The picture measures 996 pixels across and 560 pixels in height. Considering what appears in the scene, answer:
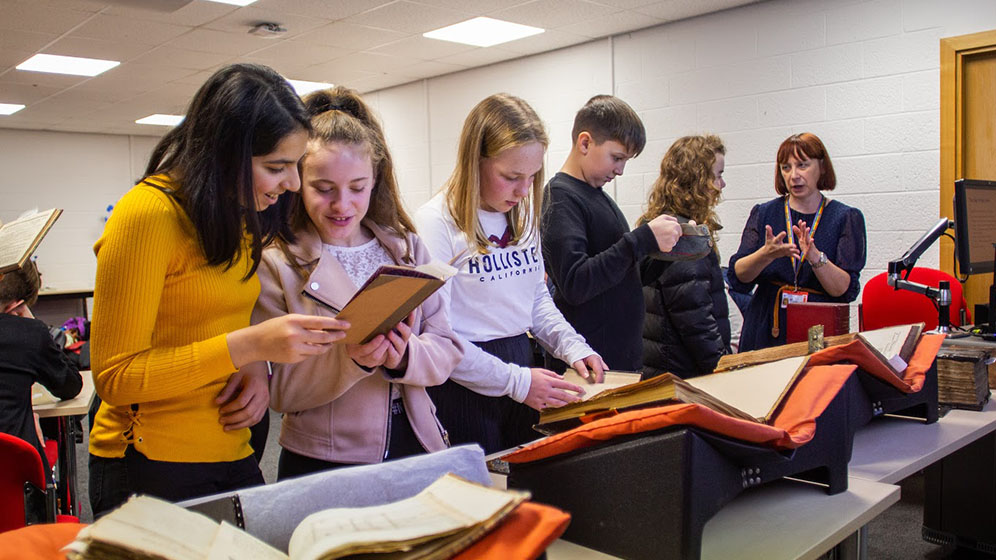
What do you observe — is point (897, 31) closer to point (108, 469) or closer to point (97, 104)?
point (108, 469)

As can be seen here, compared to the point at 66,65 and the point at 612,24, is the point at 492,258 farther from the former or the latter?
the point at 66,65

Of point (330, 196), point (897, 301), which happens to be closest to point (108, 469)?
point (330, 196)

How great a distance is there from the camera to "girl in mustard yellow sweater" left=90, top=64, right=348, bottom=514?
1.11m

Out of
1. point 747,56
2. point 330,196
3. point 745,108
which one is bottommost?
point 330,196

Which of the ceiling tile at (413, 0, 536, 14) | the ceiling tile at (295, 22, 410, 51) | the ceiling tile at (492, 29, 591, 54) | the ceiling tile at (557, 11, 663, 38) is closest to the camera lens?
the ceiling tile at (413, 0, 536, 14)

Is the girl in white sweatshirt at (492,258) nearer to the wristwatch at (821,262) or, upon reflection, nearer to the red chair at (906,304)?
the wristwatch at (821,262)

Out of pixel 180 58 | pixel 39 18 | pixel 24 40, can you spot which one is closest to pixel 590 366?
pixel 39 18

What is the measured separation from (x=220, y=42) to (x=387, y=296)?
16.7 ft

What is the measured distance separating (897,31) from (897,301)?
1.74m

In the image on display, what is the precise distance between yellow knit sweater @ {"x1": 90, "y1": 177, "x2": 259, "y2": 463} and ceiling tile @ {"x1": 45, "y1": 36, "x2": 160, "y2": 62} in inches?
195

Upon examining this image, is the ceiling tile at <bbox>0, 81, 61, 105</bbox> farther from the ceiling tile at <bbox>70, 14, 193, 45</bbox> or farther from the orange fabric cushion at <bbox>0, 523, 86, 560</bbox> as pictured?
the orange fabric cushion at <bbox>0, 523, 86, 560</bbox>

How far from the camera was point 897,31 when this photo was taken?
4.11 m

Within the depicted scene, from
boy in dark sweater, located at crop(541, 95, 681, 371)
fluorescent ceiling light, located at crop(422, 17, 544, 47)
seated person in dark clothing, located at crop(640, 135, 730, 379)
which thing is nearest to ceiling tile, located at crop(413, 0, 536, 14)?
fluorescent ceiling light, located at crop(422, 17, 544, 47)

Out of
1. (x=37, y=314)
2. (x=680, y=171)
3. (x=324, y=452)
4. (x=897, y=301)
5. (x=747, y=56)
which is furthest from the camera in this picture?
(x=37, y=314)
